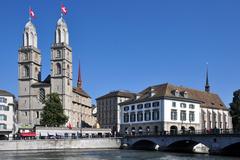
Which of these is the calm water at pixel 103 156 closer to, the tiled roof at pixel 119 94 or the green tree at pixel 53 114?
the green tree at pixel 53 114

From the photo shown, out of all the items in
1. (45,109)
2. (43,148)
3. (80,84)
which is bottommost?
(43,148)

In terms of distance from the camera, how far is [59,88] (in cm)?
12950

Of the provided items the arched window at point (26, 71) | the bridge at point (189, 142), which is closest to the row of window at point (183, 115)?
the bridge at point (189, 142)

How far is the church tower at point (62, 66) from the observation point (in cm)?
12925

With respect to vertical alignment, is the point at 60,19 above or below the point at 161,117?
above

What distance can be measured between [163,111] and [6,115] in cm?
3849

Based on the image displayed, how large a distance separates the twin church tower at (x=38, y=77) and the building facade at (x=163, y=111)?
22.6 meters

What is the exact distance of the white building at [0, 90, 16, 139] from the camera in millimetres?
109688

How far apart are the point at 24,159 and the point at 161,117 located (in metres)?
46.7

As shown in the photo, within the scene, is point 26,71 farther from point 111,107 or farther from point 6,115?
point 111,107

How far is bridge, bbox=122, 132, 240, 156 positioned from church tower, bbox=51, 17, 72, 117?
35675mm

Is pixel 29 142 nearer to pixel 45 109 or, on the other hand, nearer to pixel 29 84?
pixel 45 109

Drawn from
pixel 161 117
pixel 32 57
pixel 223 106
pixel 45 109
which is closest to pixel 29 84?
pixel 32 57

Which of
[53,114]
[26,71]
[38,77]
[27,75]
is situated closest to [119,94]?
[38,77]
